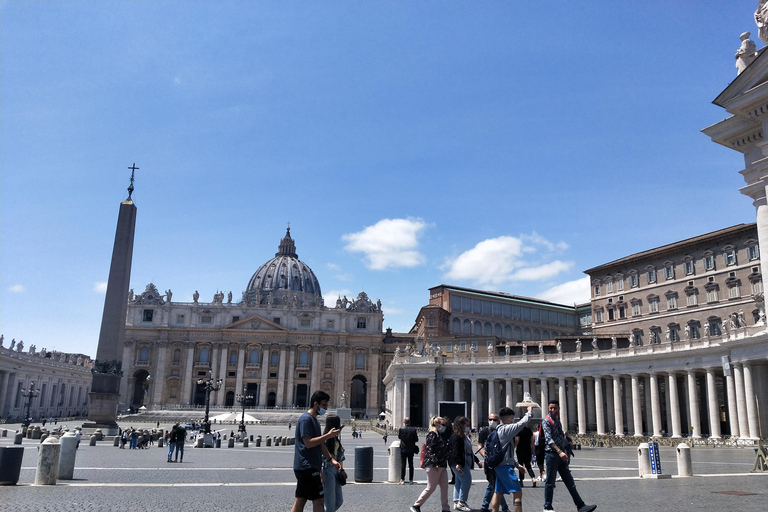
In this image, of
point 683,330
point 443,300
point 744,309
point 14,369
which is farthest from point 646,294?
point 14,369

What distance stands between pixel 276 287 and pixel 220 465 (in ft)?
384

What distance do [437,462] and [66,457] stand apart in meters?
8.84

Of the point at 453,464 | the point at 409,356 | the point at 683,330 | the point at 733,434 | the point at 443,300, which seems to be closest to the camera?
the point at 453,464

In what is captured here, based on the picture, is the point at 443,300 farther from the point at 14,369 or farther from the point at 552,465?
the point at 552,465

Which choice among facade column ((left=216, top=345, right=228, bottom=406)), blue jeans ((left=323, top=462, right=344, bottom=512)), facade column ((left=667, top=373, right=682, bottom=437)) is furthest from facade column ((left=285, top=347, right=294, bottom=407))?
blue jeans ((left=323, top=462, right=344, bottom=512))

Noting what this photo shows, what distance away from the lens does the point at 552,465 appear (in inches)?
369

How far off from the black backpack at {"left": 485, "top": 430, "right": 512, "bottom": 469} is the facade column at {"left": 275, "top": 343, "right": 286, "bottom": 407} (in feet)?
322

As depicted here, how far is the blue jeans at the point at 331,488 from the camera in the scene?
770cm

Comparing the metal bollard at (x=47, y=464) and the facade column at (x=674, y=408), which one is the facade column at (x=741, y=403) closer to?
the facade column at (x=674, y=408)

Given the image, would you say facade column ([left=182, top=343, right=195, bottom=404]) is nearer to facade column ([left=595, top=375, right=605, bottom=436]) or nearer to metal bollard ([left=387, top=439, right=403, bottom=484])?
facade column ([left=595, top=375, right=605, bottom=436])

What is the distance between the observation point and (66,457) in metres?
13.7

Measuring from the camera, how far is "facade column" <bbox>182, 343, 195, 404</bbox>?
102575 mm

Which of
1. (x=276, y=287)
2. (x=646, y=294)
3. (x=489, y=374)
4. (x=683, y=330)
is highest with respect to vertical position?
(x=276, y=287)

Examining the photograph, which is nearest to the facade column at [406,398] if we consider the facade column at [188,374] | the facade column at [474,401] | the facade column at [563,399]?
the facade column at [474,401]
